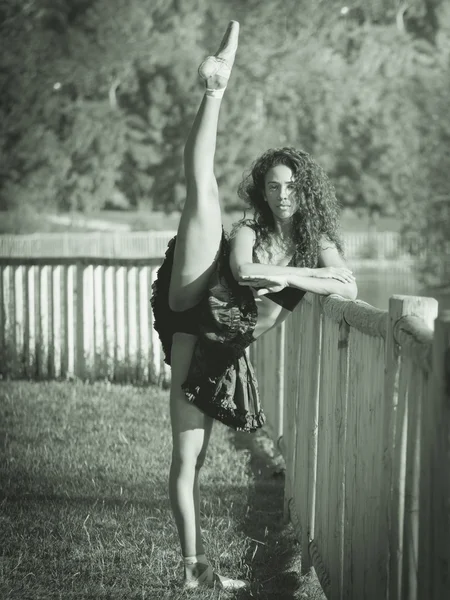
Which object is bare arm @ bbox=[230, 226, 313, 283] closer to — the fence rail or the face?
the face

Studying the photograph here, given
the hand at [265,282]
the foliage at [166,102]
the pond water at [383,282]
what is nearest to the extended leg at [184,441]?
the hand at [265,282]

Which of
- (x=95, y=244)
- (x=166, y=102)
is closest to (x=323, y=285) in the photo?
(x=95, y=244)

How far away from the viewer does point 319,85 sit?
146 ft

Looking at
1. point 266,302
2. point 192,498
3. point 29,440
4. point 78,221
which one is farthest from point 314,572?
point 78,221

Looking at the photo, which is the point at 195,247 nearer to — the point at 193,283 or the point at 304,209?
the point at 193,283

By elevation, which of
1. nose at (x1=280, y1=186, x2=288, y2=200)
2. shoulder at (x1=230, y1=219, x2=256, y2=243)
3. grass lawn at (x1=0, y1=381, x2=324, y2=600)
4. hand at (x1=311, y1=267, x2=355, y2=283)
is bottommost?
grass lawn at (x1=0, y1=381, x2=324, y2=600)

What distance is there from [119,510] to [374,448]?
265 centimetres

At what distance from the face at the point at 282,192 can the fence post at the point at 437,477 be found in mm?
1980

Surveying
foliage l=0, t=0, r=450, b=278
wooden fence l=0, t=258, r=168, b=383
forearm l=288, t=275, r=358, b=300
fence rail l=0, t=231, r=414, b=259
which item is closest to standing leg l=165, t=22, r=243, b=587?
forearm l=288, t=275, r=358, b=300

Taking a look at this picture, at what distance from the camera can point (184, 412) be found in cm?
399

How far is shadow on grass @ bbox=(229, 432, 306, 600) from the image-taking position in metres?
4.25

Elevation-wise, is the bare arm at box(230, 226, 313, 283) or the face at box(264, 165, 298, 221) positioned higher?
the face at box(264, 165, 298, 221)

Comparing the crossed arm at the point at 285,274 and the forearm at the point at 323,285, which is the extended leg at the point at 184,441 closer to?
the crossed arm at the point at 285,274

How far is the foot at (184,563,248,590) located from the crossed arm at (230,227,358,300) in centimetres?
120
